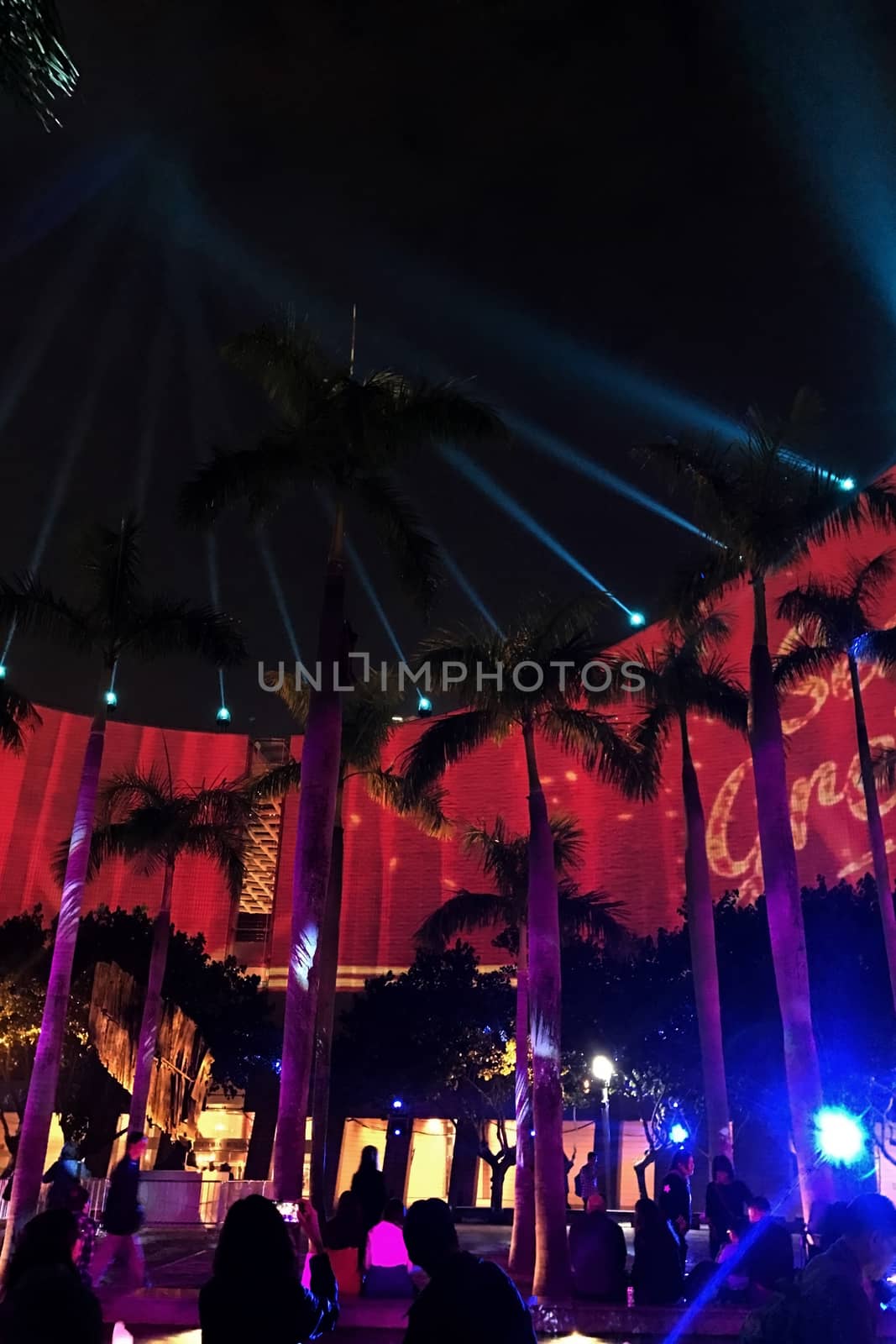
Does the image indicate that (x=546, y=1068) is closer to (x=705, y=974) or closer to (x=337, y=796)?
(x=337, y=796)

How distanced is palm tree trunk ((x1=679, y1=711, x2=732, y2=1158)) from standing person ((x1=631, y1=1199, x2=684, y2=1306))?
8.30 metres

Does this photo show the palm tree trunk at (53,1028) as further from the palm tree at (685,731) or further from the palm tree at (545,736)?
the palm tree at (685,731)

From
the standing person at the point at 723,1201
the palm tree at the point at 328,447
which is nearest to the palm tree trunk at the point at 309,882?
the palm tree at the point at 328,447

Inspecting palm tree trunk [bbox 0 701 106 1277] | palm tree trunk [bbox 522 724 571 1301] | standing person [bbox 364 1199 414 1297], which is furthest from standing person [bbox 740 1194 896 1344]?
palm tree trunk [bbox 0 701 106 1277]

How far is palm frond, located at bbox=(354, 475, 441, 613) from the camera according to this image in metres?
14.7

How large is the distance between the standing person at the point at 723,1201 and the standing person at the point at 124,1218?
19.5 feet

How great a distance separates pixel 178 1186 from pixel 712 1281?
1724cm

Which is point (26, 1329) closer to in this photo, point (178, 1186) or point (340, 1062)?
point (178, 1186)

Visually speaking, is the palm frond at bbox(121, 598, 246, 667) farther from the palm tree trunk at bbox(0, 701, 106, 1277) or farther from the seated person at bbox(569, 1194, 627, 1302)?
the seated person at bbox(569, 1194, 627, 1302)

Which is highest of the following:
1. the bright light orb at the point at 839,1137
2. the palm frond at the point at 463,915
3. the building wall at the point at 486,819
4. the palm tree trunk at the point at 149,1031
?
the building wall at the point at 486,819

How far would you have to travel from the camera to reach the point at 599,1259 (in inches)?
398

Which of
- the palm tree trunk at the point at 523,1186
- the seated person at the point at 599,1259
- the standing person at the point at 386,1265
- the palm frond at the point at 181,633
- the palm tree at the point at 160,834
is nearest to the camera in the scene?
the standing person at the point at 386,1265

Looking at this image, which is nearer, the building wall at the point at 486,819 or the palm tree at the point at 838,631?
the palm tree at the point at 838,631

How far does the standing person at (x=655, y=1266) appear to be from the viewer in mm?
9938
